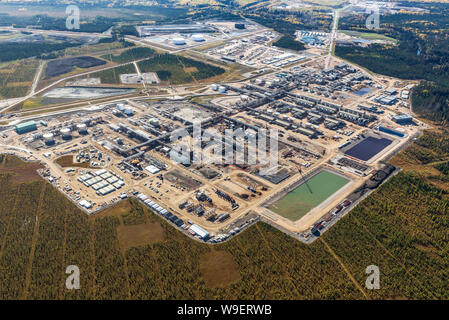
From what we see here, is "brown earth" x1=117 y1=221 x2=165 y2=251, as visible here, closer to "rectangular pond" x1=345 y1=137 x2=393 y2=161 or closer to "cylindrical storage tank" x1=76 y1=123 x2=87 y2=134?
"cylindrical storage tank" x1=76 y1=123 x2=87 y2=134

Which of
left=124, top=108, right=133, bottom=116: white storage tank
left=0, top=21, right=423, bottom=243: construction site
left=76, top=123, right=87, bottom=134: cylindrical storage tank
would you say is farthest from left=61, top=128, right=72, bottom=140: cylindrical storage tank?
left=124, top=108, right=133, bottom=116: white storage tank

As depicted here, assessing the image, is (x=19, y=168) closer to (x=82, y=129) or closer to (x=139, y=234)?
(x=82, y=129)

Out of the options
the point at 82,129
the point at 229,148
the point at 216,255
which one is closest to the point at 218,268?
the point at 216,255

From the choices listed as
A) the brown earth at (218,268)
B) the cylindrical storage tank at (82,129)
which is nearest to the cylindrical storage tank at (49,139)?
the cylindrical storage tank at (82,129)

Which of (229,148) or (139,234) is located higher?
(229,148)

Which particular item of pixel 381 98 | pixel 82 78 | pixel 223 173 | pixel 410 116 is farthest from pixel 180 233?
pixel 82 78

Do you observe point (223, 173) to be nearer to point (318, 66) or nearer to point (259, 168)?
point (259, 168)

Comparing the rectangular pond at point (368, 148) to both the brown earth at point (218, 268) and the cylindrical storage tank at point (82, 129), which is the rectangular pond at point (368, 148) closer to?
the brown earth at point (218, 268)
